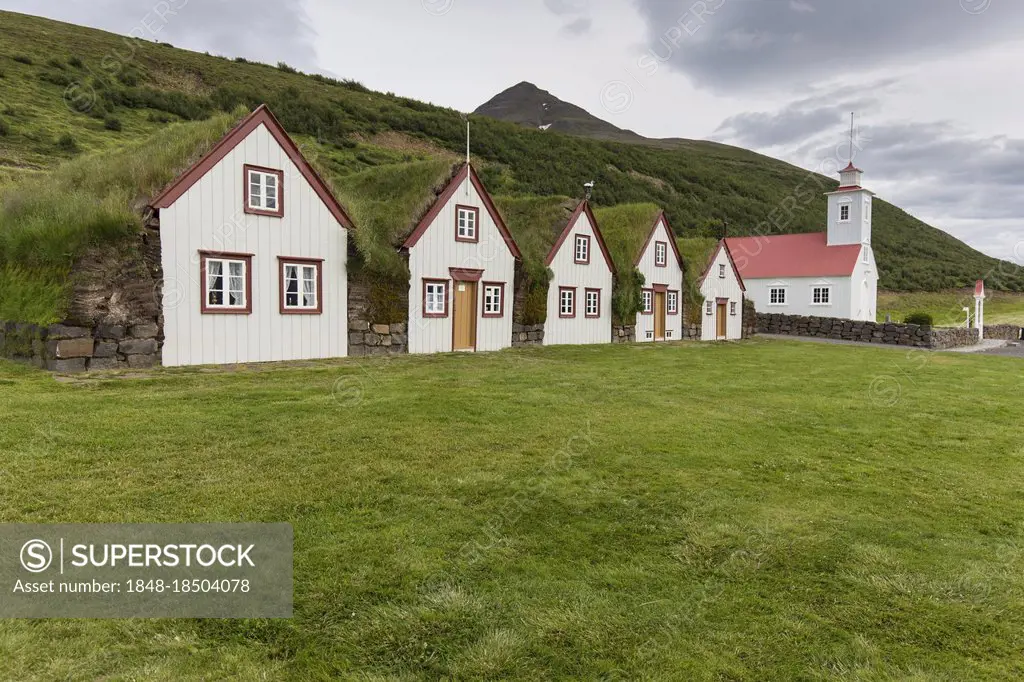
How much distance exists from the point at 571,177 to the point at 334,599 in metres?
75.4

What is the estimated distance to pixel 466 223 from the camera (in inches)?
930

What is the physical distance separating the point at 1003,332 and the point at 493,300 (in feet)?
132

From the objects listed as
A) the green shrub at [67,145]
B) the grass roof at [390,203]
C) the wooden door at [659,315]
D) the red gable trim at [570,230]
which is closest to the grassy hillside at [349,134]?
the green shrub at [67,145]

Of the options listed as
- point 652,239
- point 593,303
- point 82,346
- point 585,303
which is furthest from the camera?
point 652,239

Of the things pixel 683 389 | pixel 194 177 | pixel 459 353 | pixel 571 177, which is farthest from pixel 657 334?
pixel 571 177

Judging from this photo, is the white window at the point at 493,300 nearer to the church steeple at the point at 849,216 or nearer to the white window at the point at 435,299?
the white window at the point at 435,299

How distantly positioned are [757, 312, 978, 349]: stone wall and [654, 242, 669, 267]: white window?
1501 centimetres

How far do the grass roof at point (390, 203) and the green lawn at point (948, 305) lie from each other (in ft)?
163

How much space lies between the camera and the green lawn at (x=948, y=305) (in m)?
58.9

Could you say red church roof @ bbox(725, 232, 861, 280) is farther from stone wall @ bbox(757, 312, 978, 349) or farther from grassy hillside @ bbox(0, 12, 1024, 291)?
grassy hillside @ bbox(0, 12, 1024, 291)

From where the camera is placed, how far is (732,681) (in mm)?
3783

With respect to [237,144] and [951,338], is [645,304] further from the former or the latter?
[237,144]

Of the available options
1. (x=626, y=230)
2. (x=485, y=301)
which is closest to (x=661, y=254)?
(x=626, y=230)

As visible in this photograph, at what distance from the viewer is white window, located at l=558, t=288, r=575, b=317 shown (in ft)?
91.2
